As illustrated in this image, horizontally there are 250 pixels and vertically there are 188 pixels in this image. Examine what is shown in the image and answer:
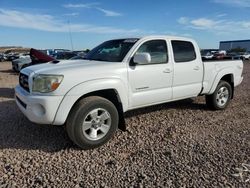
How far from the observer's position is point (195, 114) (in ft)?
19.9

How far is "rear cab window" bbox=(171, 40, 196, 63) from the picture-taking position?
210 inches

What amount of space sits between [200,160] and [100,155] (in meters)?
1.51

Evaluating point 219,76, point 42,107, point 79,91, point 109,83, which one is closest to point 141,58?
point 109,83

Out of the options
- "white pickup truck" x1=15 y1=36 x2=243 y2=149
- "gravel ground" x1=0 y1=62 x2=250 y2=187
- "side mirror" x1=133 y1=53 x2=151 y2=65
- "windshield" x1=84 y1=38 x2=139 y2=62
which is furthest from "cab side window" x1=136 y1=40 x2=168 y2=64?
"gravel ground" x1=0 y1=62 x2=250 y2=187

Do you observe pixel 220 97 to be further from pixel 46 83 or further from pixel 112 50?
pixel 46 83

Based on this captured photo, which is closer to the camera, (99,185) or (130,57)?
(99,185)

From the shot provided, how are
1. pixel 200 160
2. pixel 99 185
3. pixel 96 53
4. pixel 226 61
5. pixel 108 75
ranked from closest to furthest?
pixel 99 185 < pixel 200 160 < pixel 108 75 < pixel 96 53 < pixel 226 61

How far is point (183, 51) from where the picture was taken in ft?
18.1

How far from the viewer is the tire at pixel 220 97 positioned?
6.28 meters

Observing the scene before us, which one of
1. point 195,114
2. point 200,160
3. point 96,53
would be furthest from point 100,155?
point 195,114

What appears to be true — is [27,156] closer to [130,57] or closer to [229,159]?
[130,57]

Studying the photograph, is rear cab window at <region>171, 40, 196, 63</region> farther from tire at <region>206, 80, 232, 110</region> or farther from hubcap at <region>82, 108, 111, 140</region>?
hubcap at <region>82, 108, 111, 140</region>

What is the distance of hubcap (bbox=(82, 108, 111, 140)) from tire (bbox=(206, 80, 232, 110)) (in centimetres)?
325

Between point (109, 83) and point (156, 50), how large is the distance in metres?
1.47
